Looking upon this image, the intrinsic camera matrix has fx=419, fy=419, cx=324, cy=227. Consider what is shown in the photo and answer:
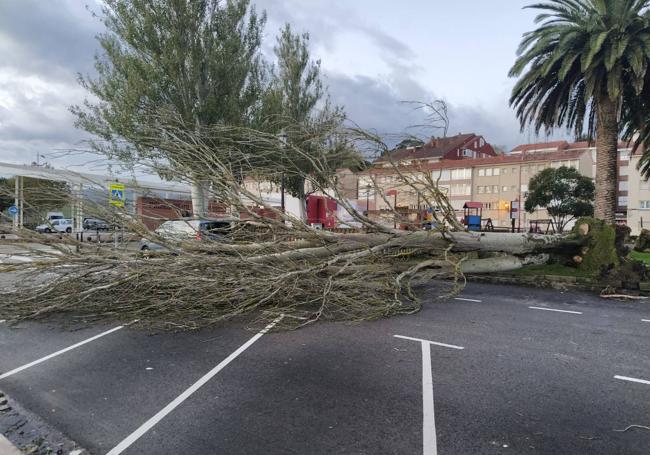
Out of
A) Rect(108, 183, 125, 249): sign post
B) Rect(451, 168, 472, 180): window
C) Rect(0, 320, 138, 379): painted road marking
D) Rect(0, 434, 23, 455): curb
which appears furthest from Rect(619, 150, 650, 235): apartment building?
Rect(0, 434, 23, 455): curb

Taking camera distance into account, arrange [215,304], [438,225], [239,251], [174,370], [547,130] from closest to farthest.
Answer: [174,370] < [215,304] < [239,251] < [438,225] < [547,130]

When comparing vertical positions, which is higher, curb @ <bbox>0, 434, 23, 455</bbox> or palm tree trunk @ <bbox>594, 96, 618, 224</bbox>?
palm tree trunk @ <bbox>594, 96, 618, 224</bbox>

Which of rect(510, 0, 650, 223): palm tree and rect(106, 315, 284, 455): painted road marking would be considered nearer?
rect(106, 315, 284, 455): painted road marking

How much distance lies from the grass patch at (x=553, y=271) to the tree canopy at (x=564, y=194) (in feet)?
78.7

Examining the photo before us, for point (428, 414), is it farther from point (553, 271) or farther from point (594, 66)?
point (594, 66)

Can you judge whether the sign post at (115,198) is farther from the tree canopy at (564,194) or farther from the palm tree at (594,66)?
the tree canopy at (564,194)

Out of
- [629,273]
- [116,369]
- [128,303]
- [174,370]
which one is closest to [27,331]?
[128,303]

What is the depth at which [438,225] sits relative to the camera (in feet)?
27.3

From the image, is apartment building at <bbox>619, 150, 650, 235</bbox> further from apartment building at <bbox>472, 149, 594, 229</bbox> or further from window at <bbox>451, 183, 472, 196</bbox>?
window at <bbox>451, 183, 472, 196</bbox>

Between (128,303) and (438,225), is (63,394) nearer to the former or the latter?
(128,303)

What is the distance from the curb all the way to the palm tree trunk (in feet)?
52.7

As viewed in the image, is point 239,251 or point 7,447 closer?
point 7,447

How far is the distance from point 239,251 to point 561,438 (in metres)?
5.44

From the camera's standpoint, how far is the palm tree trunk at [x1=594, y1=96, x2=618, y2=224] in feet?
46.1
